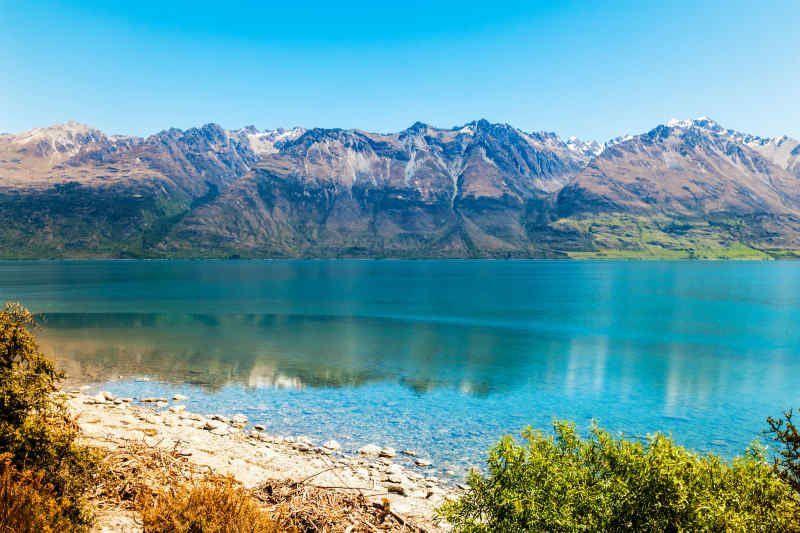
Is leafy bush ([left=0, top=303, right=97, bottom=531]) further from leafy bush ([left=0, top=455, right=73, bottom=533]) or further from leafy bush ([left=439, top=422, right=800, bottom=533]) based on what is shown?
leafy bush ([left=439, top=422, right=800, bottom=533])

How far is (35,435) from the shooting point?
1452cm

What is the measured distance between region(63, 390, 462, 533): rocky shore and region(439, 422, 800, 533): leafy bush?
22.0 feet

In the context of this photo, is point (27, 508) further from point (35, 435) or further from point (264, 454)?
point (264, 454)

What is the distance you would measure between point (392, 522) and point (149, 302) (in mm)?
133876

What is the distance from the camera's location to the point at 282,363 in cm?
6331

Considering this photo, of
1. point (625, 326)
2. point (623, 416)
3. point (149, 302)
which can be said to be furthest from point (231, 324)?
point (625, 326)

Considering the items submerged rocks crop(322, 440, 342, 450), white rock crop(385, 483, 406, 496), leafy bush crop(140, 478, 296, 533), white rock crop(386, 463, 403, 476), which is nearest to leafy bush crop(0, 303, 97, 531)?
leafy bush crop(140, 478, 296, 533)

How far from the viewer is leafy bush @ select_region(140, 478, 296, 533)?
12.8 metres

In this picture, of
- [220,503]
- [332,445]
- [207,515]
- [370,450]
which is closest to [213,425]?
[332,445]

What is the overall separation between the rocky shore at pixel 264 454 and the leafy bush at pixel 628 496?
6695 millimetres

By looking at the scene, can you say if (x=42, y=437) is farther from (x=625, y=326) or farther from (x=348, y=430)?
(x=625, y=326)

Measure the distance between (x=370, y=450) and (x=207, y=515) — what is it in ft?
72.0

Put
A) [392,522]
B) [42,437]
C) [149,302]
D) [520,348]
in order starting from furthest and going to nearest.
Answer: [149,302] → [520,348] → [392,522] → [42,437]

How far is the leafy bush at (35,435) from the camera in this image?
14.1m
